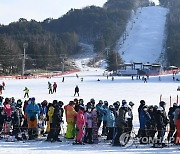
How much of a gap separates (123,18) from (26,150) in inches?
6631

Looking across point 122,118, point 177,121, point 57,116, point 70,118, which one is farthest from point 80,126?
point 177,121

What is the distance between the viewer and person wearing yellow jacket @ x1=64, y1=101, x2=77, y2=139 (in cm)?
1190

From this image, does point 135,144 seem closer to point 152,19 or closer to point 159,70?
point 159,70

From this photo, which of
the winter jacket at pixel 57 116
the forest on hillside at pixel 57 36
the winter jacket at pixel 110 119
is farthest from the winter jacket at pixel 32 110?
the forest on hillside at pixel 57 36

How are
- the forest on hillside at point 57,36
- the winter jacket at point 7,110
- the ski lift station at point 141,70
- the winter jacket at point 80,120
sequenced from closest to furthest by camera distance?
the winter jacket at point 80,120 < the winter jacket at point 7,110 < the ski lift station at point 141,70 < the forest on hillside at point 57,36

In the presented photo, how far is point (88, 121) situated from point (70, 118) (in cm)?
65

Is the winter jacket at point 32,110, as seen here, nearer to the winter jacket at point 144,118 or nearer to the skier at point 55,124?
the skier at point 55,124

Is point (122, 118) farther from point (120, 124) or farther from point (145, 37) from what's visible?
point (145, 37)

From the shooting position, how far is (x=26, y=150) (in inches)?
417

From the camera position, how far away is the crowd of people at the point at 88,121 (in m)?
11.2

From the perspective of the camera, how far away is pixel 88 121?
1162 cm

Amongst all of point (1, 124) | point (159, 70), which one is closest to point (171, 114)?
point (1, 124)

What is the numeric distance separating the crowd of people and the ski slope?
104604mm

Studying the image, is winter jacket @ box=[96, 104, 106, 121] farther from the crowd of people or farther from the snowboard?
the snowboard
